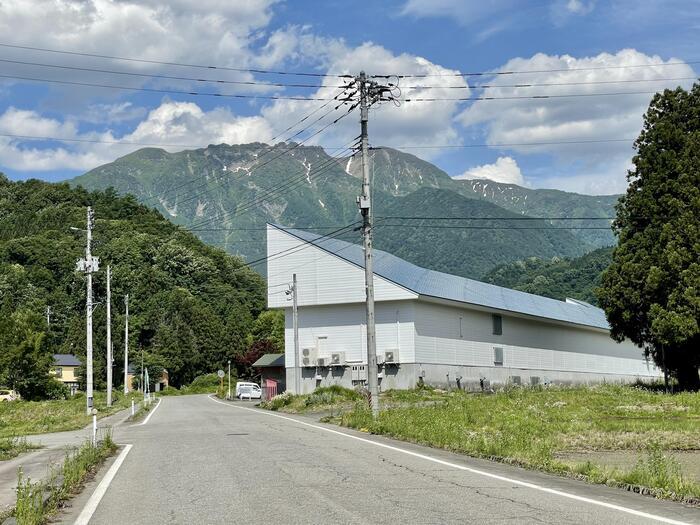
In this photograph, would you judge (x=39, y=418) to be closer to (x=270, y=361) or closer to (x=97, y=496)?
(x=97, y=496)

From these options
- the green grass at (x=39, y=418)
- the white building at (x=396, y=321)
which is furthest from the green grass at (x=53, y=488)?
the white building at (x=396, y=321)

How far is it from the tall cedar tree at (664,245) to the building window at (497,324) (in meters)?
14.7

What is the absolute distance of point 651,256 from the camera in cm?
3716

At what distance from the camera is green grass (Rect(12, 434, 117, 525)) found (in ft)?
27.8

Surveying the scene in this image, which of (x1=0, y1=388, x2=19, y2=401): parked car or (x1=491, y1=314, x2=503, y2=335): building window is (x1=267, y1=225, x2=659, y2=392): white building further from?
(x1=0, y1=388, x2=19, y2=401): parked car

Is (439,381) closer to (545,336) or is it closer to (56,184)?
(545,336)

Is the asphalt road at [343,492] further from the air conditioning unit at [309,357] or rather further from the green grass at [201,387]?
the green grass at [201,387]

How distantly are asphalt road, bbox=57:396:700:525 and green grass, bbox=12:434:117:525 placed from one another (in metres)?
0.25

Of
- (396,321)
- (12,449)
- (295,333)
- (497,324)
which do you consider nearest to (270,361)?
(497,324)

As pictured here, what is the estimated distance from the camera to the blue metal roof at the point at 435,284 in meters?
48.7

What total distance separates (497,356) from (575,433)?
1449 inches

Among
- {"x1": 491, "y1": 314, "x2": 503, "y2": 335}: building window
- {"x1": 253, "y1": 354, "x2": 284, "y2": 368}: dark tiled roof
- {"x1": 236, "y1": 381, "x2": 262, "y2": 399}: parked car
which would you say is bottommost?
{"x1": 236, "y1": 381, "x2": 262, "y2": 399}: parked car

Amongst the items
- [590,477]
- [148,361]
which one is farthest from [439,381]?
[148,361]

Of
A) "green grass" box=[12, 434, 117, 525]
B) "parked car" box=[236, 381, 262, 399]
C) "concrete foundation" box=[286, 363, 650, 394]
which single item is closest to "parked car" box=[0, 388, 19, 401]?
"parked car" box=[236, 381, 262, 399]
